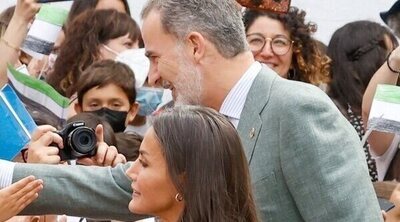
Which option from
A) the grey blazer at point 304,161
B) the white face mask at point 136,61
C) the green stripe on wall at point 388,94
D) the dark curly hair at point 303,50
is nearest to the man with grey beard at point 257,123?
the grey blazer at point 304,161

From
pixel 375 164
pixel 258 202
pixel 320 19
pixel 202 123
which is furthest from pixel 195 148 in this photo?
pixel 320 19

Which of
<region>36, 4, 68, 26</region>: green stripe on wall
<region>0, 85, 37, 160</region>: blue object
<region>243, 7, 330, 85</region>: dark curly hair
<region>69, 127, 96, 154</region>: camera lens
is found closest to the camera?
<region>69, 127, 96, 154</region>: camera lens

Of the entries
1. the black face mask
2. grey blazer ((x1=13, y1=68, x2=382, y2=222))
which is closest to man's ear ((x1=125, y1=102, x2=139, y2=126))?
the black face mask

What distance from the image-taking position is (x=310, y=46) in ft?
19.4

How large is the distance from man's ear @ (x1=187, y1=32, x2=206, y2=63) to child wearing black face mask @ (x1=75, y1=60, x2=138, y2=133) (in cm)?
207

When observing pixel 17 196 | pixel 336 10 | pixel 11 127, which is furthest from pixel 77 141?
pixel 336 10

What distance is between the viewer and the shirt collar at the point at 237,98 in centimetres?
372

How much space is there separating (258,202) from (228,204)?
47cm

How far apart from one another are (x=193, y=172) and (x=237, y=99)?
64cm

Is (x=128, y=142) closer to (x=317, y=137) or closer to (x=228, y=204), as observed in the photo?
(x=317, y=137)

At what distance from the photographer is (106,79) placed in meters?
5.95

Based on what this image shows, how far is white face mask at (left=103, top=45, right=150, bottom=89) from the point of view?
20.8 ft

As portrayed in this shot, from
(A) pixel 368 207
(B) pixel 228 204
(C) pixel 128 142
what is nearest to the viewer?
(B) pixel 228 204

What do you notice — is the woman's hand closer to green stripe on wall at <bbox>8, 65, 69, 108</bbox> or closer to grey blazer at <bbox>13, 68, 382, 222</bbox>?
grey blazer at <bbox>13, 68, 382, 222</bbox>
